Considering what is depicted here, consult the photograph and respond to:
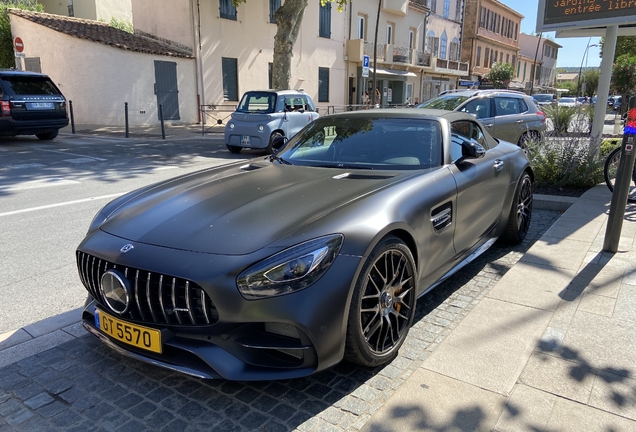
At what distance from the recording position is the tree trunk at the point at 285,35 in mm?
16497

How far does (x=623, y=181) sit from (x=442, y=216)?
214 centimetres

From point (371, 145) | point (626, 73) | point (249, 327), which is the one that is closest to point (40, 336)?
point (249, 327)

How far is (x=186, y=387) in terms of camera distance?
8.62 feet

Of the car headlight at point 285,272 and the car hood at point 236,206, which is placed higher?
the car hood at point 236,206

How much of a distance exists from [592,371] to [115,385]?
8.72ft

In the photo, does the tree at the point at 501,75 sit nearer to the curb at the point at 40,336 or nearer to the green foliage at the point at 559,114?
the green foliage at the point at 559,114

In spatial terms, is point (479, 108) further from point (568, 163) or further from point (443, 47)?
point (443, 47)

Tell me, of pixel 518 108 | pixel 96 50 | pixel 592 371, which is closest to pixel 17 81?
pixel 96 50

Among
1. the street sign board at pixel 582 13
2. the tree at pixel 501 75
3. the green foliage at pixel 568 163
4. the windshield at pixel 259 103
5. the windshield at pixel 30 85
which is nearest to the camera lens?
the street sign board at pixel 582 13

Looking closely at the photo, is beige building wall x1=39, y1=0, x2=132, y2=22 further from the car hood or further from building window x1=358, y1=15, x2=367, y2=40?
the car hood

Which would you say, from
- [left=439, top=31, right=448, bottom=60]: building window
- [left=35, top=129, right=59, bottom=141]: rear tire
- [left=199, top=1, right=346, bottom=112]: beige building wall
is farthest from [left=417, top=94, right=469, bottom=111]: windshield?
[left=439, top=31, right=448, bottom=60]: building window

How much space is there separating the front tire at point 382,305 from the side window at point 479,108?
7.98 meters

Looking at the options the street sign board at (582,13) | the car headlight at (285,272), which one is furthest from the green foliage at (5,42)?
the car headlight at (285,272)

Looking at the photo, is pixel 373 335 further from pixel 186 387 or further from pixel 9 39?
pixel 9 39
